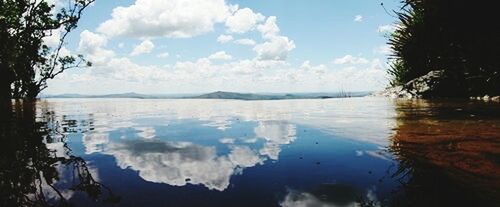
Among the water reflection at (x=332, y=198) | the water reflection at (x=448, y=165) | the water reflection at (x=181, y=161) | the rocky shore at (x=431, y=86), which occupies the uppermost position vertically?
the rocky shore at (x=431, y=86)

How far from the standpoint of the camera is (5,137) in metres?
6.30

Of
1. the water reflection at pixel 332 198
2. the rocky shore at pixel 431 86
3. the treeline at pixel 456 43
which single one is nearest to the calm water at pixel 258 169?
the water reflection at pixel 332 198

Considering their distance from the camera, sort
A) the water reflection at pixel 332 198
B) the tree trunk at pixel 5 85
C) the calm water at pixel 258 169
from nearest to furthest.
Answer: the water reflection at pixel 332 198 < the calm water at pixel 258 169 < the tree trunk at pixel 5 85

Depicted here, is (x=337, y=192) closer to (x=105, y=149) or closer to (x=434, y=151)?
(x=434, y=151)

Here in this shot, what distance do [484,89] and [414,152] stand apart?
14593 mm

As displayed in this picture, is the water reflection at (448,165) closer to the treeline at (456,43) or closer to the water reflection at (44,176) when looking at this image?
the water reflection at (44,176)

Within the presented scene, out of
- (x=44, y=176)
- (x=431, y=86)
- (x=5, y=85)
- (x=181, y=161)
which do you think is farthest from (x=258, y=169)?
(x=5, y=85)

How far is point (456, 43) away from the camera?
13602 mm

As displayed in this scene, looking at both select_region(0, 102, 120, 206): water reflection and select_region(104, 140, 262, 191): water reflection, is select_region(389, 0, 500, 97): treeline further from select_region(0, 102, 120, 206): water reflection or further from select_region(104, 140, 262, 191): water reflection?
select_region(0, 102, 120, 206): water reflection

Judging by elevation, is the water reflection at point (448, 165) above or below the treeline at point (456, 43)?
below

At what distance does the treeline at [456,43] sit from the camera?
434 inches

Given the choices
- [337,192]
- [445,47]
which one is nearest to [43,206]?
[337,192]

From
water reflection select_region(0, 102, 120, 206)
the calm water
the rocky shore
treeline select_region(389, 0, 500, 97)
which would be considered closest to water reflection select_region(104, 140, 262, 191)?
the calm water

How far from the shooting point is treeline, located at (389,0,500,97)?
11031 millimetres
